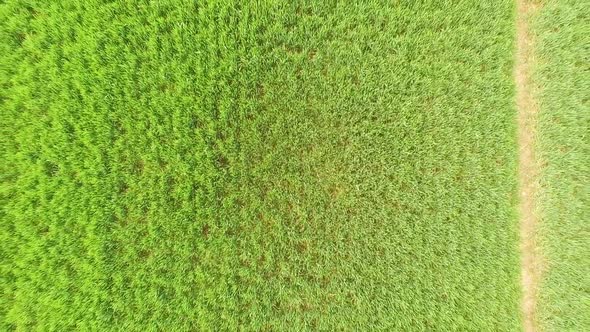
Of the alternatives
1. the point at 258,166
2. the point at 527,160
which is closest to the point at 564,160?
the point at 527,160

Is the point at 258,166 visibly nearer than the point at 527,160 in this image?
Yes

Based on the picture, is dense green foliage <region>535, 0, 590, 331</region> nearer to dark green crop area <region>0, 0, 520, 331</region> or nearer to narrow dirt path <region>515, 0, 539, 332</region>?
narrow dirt path <region>515, 0, 539, 332</region>

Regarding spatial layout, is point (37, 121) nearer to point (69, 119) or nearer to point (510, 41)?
point (69, 119)

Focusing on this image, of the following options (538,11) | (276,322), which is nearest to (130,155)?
(276,322)

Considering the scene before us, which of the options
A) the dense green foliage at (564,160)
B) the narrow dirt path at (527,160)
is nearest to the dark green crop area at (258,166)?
the narrow dirt path at (527,160)

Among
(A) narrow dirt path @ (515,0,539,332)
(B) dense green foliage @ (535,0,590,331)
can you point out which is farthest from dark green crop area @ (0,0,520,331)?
(B) dense green foliage @ (535,0,590,331)

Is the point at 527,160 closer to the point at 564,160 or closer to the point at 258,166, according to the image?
the point at 564,160
